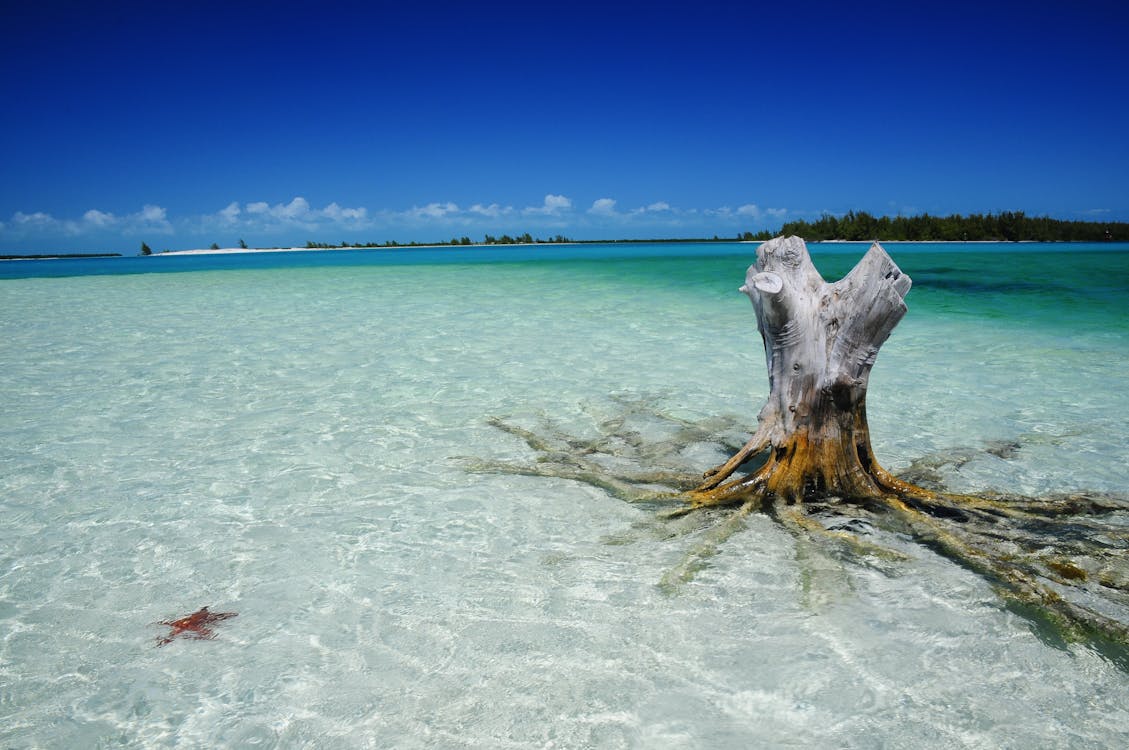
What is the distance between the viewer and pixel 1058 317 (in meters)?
11.2

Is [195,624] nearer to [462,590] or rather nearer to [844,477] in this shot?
[462,590]

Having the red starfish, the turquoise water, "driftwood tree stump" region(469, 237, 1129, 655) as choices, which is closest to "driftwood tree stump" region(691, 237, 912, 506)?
"driftwood tree stump" region(469, 237, 1129, 655)

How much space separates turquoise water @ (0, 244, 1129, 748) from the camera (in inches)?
A: 77.9

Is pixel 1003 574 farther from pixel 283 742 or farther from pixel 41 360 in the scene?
pixel 41 360

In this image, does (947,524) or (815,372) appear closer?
(947,524)

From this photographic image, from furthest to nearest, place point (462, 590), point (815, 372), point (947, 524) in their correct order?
point (815, 372) < point (947, 524) < point (462, 590)

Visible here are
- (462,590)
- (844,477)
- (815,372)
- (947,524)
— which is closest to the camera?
(462,590)

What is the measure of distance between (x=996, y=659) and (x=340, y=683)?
6.99 feet

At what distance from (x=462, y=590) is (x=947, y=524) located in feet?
7.13

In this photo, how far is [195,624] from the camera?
2.48m

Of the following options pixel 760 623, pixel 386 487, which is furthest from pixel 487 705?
pixel 386 487

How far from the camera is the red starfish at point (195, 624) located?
2408mm

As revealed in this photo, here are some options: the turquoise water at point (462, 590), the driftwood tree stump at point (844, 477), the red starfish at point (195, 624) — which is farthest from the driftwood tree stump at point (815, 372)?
the red starfish at point (195, 624)

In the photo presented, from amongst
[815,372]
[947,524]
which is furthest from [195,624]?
[947,524]
